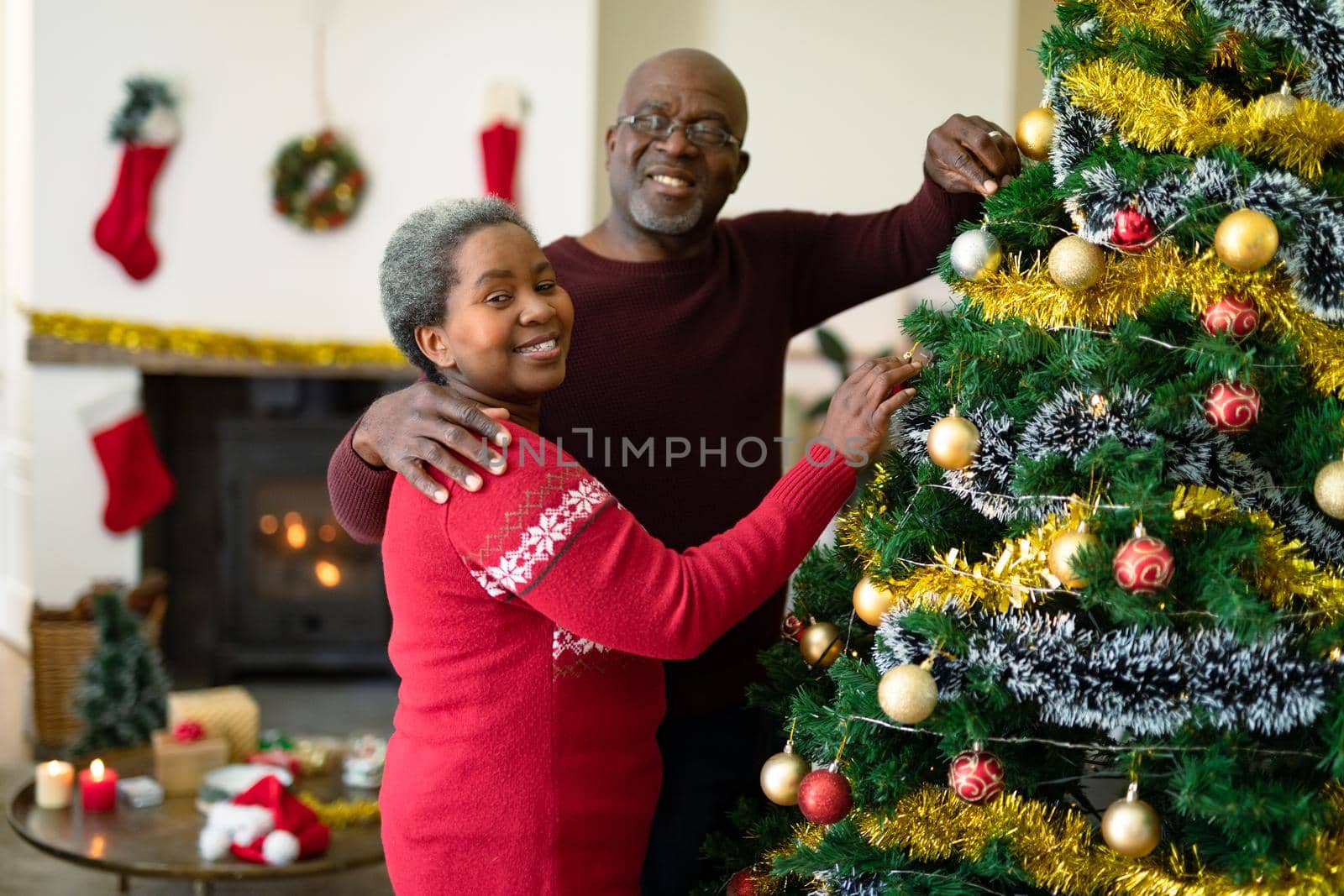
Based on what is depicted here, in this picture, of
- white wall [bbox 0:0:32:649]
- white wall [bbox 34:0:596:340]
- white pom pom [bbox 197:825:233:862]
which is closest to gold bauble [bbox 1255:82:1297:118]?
white pom pom [bbox 197:825:233:862]

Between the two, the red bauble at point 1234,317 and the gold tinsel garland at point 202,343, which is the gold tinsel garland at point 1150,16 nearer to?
the red bauble at point 1234,317

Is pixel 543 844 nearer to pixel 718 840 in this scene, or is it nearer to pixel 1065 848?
pixel 718 840

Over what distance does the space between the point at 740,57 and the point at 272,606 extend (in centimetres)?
267

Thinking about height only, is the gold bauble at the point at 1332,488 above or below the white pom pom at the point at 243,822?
above

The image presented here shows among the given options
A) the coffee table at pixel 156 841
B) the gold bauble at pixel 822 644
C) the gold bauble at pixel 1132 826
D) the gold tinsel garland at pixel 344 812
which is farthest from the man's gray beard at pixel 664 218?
the gold tinsel garland at pixel 344 812

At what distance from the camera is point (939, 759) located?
1.24 meters

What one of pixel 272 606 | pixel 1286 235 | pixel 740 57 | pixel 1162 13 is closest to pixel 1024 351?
pixel 1286 235

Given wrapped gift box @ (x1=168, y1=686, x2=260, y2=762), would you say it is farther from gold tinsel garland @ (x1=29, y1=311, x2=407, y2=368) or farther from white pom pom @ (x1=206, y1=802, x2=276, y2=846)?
gold tinsel garland @ (x1=29, y1=311, x2=407, y2=368)

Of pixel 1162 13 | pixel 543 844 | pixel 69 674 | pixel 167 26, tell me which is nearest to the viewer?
pixel 1162 13

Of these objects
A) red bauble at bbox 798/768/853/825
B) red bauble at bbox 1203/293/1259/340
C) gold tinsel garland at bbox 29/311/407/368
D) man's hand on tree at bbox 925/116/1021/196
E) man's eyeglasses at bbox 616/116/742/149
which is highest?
man's eyeglasses at bbox 616/116/742/149

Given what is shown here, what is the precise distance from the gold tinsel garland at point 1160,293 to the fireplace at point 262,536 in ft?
12.0

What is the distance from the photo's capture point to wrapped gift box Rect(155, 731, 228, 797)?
292 cm

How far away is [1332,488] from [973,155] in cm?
57

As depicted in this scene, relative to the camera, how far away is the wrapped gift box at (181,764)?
9.58ft
